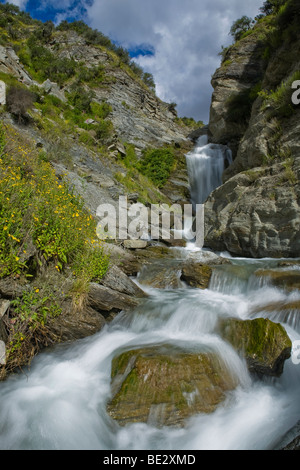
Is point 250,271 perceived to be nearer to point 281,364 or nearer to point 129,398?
point 281,364

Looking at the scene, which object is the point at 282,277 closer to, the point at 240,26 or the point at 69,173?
the point at 69,173

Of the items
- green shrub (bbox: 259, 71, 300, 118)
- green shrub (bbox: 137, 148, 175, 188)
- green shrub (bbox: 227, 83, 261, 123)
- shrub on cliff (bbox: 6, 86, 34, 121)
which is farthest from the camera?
green shrub (bbox: 137, 148, 175, 188)

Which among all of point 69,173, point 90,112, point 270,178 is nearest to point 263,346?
point 270,178

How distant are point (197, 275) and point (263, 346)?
10.1ft

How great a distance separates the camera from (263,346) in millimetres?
3533

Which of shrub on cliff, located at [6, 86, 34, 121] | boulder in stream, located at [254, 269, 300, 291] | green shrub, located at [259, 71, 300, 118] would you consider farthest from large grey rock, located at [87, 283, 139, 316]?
shrub on cliff, located at [6, 86, 34, 121]

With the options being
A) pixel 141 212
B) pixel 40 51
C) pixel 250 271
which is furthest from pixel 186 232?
pixel 40 51

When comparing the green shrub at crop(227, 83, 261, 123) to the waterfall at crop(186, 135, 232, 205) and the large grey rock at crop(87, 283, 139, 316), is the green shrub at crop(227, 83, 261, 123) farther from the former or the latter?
the large grey rock at crop(87, 283, 139, 316)

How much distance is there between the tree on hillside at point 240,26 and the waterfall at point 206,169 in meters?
9.81

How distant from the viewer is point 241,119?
642 inches

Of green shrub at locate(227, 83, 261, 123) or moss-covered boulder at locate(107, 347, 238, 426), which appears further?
green shrub at locate(227, 83, 261, 123)

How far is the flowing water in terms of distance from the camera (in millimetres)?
2811

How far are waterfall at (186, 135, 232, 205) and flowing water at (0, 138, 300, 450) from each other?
1281 centimetres

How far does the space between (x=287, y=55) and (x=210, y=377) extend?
1326 centimetres
